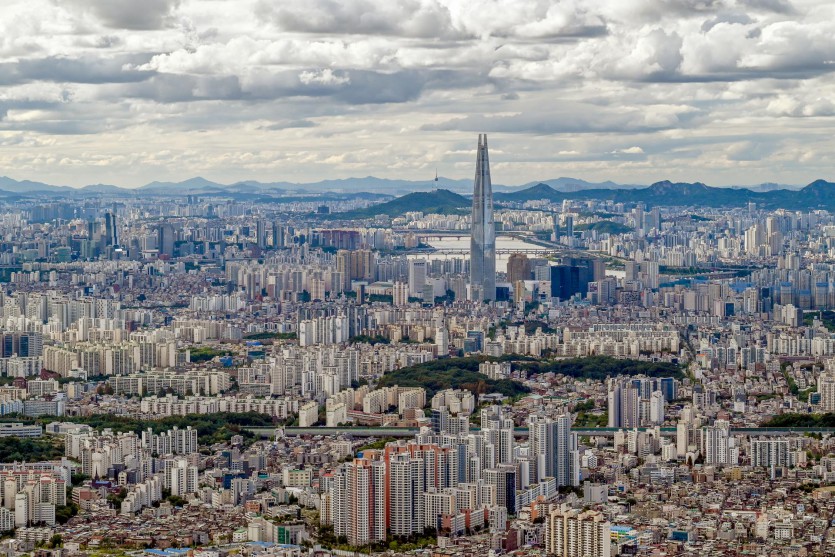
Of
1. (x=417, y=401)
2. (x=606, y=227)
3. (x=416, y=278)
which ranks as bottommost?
(x=417, y=401)

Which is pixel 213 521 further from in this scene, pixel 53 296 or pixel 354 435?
pixel 53 296

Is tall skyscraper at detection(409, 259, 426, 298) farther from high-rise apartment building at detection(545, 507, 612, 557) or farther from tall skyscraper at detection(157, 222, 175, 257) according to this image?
high-rise apartment building at detection(545, 507, 612, 557)

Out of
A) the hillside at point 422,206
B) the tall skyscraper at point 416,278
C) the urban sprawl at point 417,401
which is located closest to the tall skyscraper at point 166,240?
the urban sprawl at point 417,401

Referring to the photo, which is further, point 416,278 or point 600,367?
point 416,278

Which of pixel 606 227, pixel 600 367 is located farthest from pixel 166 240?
pixel 600 367

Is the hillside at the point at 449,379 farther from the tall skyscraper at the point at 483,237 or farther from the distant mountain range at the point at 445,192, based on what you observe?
the distant mountain range at the point at 445,192

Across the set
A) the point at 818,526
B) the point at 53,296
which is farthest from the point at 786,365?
the point at 53,296

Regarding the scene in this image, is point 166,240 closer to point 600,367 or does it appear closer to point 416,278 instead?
point 416,278
